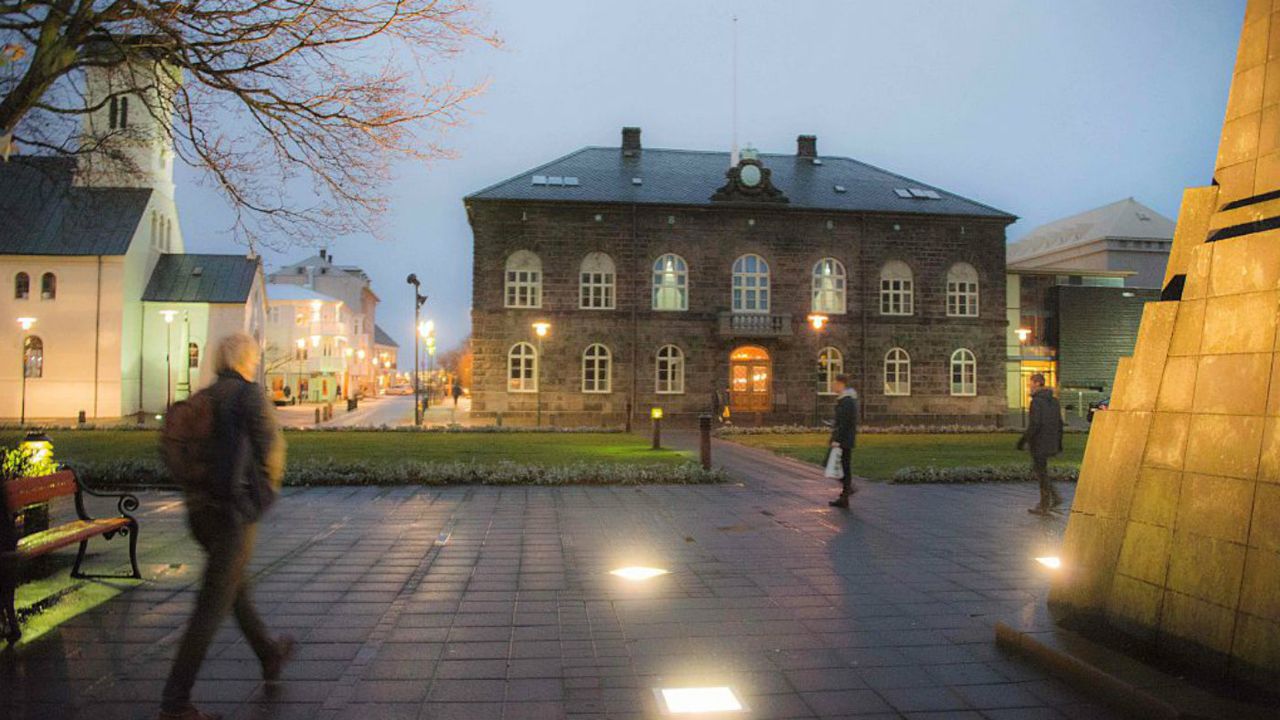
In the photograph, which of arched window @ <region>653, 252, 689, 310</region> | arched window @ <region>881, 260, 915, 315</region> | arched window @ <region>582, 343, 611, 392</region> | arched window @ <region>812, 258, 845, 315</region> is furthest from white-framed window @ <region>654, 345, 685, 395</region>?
arched window @ <region>881, 260, 915, 315</region>

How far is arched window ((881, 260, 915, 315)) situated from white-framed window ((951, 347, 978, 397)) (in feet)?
11.2

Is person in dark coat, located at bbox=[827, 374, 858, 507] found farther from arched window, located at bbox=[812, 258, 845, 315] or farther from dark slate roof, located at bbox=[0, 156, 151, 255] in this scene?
dark slate roof, located at bbox=[0, 156, 151, 255]

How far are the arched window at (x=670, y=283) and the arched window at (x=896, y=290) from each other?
10.2 meters

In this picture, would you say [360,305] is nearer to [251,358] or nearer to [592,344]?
[592,344]

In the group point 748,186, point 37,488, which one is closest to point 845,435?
point 37,488

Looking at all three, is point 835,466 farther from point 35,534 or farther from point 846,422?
point 35,534

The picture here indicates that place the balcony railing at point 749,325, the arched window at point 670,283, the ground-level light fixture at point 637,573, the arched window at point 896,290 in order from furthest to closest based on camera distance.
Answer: the arched window at point 896,290, the arched window at point 670,283, the balcony railing at point 749,325, the ground-level light fixture at point 637,573

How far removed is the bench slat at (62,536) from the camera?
5.42 m

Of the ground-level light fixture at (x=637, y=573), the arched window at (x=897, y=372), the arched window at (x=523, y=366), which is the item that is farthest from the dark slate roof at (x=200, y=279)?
the ground-level light fixture at (x=637, y=573)

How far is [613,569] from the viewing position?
289 inches

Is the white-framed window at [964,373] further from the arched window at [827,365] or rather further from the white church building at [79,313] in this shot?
the white church building at [79,313]

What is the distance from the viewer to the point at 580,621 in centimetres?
565

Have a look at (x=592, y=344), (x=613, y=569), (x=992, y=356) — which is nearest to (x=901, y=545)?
(x=613, y=569)

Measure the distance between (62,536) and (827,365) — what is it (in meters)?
36.5
